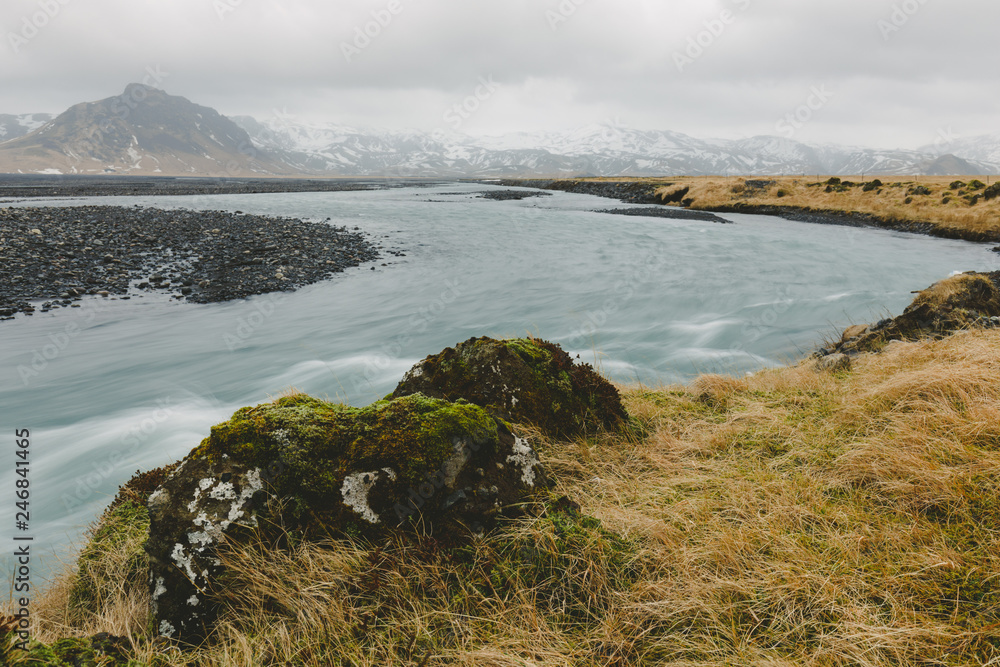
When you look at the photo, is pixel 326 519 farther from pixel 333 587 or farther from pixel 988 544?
pixel 988 544

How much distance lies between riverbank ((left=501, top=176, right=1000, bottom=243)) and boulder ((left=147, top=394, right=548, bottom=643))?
1664 inches

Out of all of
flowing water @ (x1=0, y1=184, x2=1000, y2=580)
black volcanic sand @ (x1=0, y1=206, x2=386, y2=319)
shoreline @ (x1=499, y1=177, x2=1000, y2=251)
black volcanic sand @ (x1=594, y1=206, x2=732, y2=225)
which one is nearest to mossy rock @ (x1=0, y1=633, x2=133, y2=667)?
flowing water @ (x1=0, y1=184, x2=1000, y2=580)

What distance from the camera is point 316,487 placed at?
3.91 m

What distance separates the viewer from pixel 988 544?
350cm

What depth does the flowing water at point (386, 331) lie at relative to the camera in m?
9.75

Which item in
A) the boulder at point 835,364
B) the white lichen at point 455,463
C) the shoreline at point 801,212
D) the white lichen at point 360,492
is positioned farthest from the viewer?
the shoreline at point 801,212

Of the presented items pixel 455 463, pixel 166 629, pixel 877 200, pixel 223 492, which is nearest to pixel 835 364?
pixel 455 463

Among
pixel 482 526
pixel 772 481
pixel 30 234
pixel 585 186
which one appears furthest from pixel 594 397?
pixel 585 186

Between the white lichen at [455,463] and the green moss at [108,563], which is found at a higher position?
the white lichen at [455,463]

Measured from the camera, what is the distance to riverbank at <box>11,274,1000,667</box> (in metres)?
3.04

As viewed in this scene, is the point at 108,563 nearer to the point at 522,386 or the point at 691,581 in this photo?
the point at 522,386

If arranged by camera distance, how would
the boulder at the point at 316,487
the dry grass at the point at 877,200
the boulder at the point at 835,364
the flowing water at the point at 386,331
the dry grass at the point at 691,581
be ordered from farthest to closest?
the dry grass at the point at 877,200, the flowing water at the point at 386,331, the boulder at the point at 835,364, the boulder at the point at 316,487, the dry grass at the point at 691,581

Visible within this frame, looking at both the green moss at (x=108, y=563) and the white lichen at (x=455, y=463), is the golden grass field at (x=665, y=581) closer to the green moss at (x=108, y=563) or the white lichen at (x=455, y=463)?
the green moss at (x=108, y=563)

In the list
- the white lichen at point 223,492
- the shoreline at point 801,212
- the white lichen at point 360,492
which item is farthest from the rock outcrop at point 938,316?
the shoreline at point 801,212
